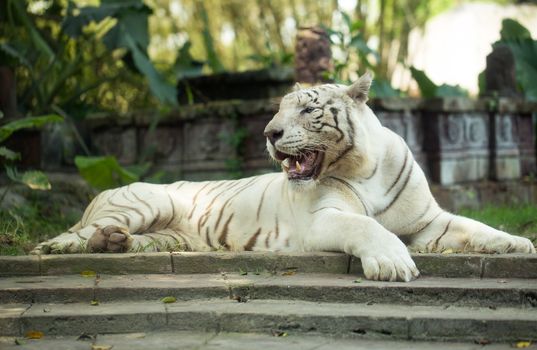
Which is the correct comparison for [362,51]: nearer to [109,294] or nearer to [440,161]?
[440,161]

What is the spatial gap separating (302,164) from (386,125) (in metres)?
4.50

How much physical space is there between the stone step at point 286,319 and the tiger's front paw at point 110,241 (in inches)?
39.1

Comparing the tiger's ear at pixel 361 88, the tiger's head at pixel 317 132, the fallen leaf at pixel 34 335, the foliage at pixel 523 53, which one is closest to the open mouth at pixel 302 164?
the tiger's head at pixel 317 132

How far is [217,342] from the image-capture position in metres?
3.96

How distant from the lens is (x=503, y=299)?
4.30 metres

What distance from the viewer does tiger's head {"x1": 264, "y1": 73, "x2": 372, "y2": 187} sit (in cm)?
→ 539

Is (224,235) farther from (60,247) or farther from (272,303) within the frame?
(272,303)

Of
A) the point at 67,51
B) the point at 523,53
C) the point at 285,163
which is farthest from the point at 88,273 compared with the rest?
the point at 67,51

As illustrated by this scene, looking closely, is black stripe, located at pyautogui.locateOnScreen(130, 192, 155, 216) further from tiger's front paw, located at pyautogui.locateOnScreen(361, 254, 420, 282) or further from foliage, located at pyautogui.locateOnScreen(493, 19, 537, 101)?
foliage, located at pyautogui.locateOnScreen(493, 19, 537, 101)

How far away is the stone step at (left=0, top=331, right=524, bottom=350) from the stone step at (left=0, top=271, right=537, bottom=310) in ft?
1.32

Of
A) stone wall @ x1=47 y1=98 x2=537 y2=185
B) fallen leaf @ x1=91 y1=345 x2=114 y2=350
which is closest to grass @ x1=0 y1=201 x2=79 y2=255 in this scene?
stone wall @ x1=47 y1=98 x2=537 y2=185

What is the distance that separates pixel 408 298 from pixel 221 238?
6.44 feet

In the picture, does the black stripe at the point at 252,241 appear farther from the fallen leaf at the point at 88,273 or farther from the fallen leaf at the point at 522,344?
the fallen leaf at the point at 522,344

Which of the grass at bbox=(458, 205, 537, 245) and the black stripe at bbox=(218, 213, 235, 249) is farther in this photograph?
the grass at bbox=(458, 205, 537, 245)
